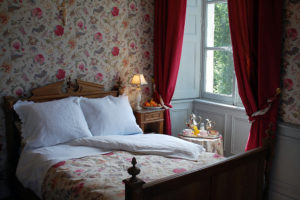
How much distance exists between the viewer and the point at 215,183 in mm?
2072

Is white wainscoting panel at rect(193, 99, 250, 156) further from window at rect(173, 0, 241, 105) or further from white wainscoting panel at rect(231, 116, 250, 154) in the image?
window at rect(173, 0, 241, 105)

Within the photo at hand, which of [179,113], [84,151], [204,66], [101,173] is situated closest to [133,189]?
[101,173]

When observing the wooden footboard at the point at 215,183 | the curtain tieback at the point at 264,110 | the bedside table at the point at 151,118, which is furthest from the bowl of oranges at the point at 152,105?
the wooden footboard at the point at 215,183

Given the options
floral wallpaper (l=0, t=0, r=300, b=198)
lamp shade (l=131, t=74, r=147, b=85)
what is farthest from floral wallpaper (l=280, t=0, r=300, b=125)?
lamp shade (l=131, t=74, r=147, b=85)

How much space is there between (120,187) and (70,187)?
1.26 ft

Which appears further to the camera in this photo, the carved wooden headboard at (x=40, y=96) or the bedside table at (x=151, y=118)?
the bedside table at (x=151, y=118)

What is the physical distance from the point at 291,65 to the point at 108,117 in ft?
6.20

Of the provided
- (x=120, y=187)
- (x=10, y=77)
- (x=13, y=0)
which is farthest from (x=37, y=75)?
(x=120, y=187)

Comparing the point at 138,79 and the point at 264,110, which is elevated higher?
the point at 138,79

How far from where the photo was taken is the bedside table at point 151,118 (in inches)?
153

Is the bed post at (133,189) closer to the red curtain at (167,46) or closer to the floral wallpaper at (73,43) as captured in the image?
the floral wallpaper at (73,43)

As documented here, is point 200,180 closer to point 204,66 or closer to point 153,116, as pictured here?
point 153,116

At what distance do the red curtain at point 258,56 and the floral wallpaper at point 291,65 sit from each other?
0.07 meters

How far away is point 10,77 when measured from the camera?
3.19 m
